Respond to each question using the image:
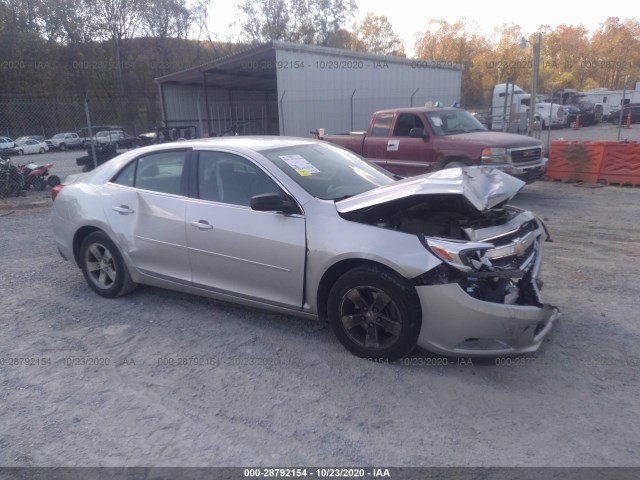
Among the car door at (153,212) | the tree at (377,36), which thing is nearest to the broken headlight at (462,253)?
the car door at (153,212)

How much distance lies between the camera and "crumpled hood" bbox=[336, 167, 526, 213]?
139 inches

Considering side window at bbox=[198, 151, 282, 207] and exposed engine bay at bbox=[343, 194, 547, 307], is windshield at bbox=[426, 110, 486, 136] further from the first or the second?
side window at bbox=[198, 151, 282, 207]

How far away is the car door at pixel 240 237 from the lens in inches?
153

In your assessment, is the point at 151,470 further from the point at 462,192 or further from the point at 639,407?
the point at 639,407

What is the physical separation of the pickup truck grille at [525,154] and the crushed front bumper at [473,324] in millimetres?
6417

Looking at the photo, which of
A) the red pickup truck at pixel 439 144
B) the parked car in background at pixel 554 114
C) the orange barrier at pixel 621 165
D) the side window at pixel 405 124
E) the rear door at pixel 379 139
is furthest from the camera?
the parked car in background at pixel 554 114

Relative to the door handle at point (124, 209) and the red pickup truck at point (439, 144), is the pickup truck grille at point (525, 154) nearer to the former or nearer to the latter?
the red pickup truck at point (439, 144)

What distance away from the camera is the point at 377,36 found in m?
60.6

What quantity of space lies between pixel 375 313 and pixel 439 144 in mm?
6664

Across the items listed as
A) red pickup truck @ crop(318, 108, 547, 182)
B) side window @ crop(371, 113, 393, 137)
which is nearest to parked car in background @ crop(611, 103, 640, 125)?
red pickup truck @ crop(318, 108, 547, 182)

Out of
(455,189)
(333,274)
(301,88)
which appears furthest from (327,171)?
(301,88)

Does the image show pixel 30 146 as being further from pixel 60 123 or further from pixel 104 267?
pixel 104 267

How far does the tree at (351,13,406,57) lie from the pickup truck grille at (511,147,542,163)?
5424cm

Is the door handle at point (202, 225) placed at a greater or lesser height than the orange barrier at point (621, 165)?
greater
